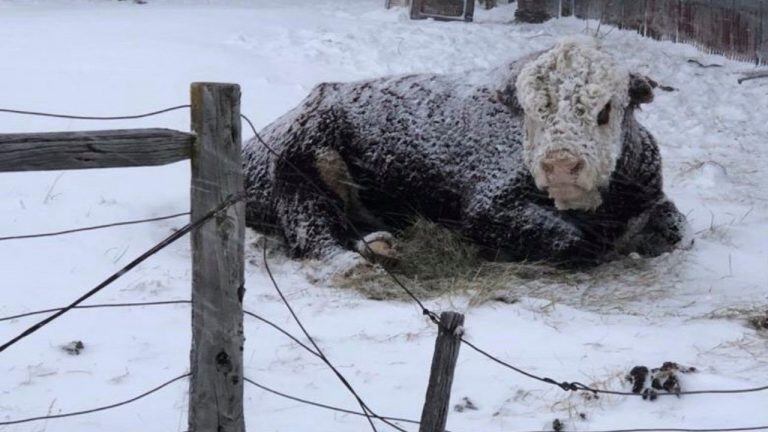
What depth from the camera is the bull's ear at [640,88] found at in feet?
21.5

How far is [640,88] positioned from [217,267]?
3.92 metres

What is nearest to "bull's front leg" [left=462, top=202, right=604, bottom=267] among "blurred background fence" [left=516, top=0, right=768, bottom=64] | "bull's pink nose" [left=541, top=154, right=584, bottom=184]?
"bull's pink nose" [left=541, top=154, right=584, bottom=184]

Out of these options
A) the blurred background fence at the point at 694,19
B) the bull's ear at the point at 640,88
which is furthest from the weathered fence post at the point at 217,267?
the blurred background fence at the point at 694,19

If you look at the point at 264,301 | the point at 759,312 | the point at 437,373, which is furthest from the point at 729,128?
the point at 437,373

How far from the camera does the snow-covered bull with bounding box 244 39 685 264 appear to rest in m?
6.22

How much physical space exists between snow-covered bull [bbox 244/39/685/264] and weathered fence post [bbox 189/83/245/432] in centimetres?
276

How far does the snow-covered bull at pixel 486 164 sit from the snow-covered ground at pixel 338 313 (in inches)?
13.2

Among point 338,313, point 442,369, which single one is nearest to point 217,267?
point 442,369

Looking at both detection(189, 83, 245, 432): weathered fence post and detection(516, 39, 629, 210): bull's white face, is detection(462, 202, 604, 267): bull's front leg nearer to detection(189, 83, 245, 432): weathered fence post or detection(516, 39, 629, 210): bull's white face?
detection(516, 39, 629, 210): bull's white face

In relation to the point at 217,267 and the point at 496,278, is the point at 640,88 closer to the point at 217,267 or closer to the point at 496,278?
the point at 496,278

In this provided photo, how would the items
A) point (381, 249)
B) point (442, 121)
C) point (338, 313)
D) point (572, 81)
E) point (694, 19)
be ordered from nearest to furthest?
point (338, 313) → point (572, 81) → point (381, 249) → point (442, 121) → point (694, 19)

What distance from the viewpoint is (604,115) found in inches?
249

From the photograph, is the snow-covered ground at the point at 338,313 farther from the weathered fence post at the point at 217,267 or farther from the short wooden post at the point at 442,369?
the short wooden post at the point at 442,369

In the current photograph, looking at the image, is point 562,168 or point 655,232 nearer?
point 562,168
